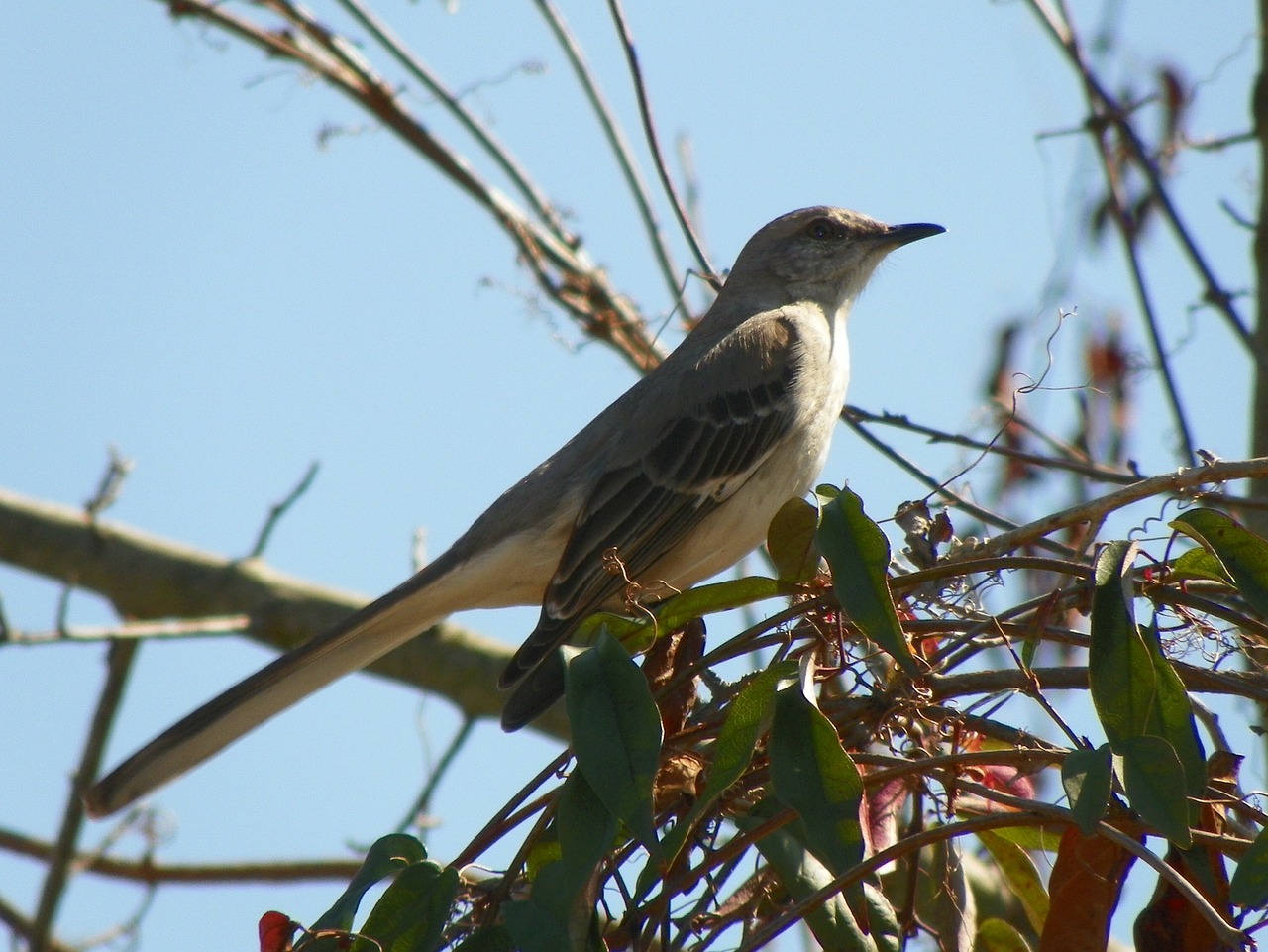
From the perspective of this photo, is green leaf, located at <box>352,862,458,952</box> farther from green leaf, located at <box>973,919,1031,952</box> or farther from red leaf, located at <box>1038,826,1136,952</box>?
green leaf, located at <box>973,919,1031,952</box>

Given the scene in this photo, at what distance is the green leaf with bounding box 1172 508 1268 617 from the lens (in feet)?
4.99

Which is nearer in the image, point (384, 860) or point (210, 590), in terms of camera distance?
point (384, 860)

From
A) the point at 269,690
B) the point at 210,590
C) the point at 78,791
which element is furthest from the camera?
the point at 210,590

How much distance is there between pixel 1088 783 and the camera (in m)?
1.35

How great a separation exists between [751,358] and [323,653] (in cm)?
150

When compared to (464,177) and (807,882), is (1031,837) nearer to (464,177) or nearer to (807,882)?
(807,882)

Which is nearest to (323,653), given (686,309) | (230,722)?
(230,722)

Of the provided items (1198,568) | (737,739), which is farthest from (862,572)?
(1198,568)

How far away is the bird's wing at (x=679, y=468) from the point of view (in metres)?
3.52

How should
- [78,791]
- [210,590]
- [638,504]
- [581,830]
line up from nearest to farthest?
1. [581,830]
2. [638,504]
3. [78,791]
4. [210,590]

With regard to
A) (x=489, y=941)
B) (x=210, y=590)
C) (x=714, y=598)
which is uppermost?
(x=210, y=590)

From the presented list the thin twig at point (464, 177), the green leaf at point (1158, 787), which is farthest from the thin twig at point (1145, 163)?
the green leaf at point (1158, 787)

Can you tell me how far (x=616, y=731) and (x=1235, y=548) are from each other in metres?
0.70

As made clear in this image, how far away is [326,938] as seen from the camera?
59.9 inches
